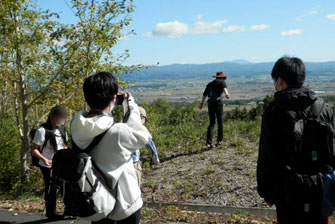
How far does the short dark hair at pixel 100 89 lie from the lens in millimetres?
2836

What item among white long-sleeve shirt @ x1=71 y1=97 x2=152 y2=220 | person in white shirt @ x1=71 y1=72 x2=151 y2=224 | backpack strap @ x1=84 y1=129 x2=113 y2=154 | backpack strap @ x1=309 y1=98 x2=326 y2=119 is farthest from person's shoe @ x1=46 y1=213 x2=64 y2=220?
backpack strap @ x1=309 y1=98 x2=326 y2=119

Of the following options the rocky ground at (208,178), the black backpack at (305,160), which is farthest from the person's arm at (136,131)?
the rocky ground at (208,178)

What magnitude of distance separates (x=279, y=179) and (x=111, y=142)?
4.10ft

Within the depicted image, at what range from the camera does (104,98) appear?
9.36 ft

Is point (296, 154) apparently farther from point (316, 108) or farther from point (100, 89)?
point (100, 89)

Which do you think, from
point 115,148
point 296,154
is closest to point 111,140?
point 115,148

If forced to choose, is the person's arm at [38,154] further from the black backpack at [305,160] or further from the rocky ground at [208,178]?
the black backpack at [305,160]

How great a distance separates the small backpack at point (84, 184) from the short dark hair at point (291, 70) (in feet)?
4.66

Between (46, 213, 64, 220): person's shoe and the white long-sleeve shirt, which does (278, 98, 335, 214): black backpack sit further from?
(46, 213, 64, 220): person's shoe

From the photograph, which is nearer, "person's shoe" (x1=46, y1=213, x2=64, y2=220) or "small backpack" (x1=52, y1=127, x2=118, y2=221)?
"small backpack" (x1=52, y1=127, x2=118, y2=221)

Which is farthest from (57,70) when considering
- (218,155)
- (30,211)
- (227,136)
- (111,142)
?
(111,142)

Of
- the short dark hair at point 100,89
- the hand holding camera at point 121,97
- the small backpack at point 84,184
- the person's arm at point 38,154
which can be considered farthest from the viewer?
the person's arm at point 38,154

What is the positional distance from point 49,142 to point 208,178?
3.43 meters

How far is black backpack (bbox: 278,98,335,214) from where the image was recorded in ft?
9.04
